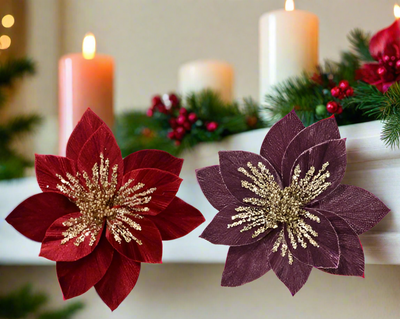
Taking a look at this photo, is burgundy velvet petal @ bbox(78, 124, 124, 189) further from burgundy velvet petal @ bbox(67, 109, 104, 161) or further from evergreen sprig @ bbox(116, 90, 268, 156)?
evergreen sprig @ bbox(116, 90, 268, 156)

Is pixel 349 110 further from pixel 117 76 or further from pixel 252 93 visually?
pixel 117 76

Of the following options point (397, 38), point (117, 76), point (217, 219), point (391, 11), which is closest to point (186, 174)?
point (217, 219)

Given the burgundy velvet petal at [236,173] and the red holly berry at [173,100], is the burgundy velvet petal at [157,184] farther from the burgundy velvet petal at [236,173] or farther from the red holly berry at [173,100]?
the red holly berry at [173,100]

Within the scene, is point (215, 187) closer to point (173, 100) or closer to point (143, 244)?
point (143, 244)

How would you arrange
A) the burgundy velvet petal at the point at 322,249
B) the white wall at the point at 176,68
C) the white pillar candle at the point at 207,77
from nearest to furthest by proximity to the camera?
the burgundy velvet petal at the point at 322,249 → the white wall at the point at 176,68 → the white pillar candle at the point at 207,77

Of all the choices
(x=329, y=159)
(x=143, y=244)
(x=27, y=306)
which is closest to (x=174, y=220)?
(x=143, y=244)

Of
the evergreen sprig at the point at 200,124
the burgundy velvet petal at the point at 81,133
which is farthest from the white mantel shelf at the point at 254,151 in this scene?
the burgundy velvet petal at the point at 81,133
